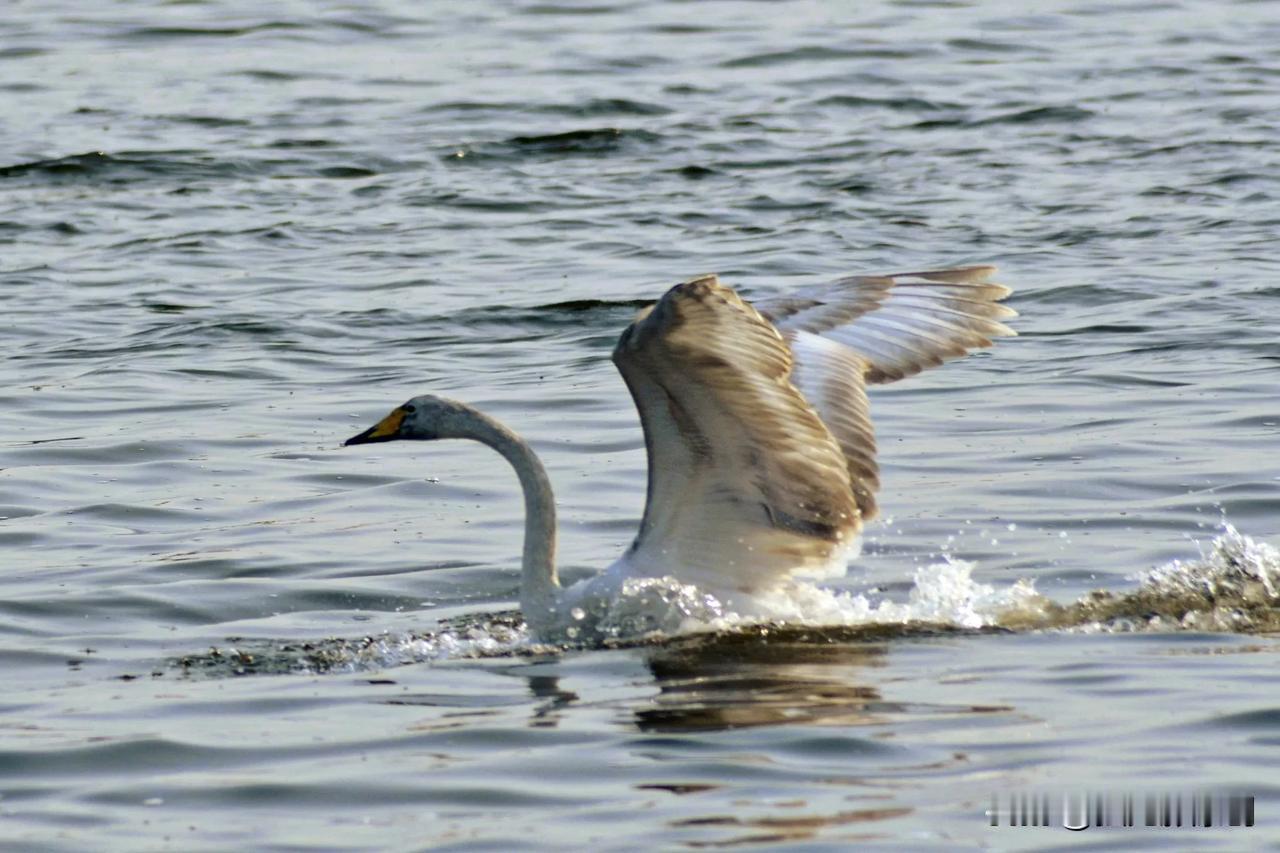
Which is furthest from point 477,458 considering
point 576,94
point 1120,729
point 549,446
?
point 576,94

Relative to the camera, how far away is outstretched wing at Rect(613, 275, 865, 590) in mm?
6844

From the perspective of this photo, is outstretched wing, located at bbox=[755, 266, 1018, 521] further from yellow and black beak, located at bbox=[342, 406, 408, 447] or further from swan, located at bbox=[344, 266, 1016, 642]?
yellow and black beak, located at bbox=[342, 406, 408, 447]

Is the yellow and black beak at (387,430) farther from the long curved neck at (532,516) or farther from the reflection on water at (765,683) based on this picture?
the reflection on water at (765,683)

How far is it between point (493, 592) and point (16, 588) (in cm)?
181

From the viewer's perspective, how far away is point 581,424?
1168cm

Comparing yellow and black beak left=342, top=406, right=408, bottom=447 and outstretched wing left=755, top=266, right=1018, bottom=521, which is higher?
outstretched wing left=755, top=266, right=1018, bottom=521

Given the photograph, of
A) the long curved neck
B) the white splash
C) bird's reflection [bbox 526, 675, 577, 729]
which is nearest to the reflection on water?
bird's reflection [bbox 526, 675, 577, 729]

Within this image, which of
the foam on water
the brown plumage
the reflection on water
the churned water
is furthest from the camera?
the foam on water

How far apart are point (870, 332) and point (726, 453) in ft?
4.59

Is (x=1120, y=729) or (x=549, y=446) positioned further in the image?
(x=549, y=446)

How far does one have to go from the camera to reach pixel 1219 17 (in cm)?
2605

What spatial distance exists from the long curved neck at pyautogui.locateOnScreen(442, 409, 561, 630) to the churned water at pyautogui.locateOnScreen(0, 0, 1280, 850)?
17 cm

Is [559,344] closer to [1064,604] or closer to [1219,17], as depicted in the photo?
[1064,604]

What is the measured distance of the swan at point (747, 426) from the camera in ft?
22.9
